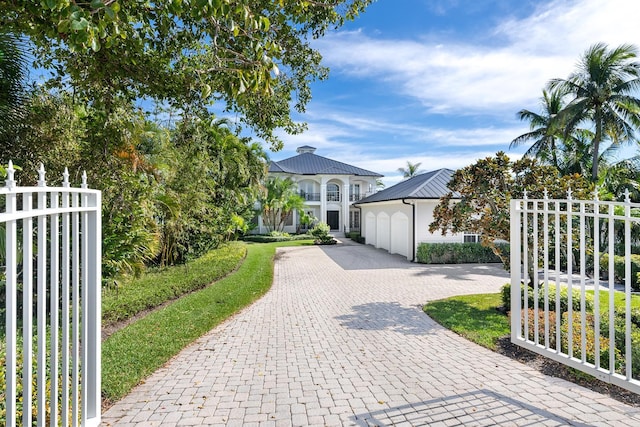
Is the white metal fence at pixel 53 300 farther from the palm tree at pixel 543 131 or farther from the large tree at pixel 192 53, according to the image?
the palm tree at pixel 543 131

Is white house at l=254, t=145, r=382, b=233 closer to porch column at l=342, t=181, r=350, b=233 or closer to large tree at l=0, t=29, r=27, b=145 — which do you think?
porch column at l=342, t=181, r=350, b=233

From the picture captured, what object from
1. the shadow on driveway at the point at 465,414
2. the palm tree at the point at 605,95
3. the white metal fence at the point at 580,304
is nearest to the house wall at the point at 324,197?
the palm tree at the point at 605,95

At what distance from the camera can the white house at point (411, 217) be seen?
16.8 metres

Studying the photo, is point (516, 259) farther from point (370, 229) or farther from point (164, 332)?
point (370, 229)

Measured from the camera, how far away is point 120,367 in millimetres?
4715

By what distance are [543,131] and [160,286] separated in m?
26.2

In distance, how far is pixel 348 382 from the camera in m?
4.60

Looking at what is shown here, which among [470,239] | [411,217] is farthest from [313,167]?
[470,239]

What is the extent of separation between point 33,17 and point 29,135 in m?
4.31

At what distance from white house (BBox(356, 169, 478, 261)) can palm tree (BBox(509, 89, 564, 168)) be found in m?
9.09

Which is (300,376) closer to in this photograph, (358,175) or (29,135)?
(29,135)

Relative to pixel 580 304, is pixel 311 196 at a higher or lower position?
higher

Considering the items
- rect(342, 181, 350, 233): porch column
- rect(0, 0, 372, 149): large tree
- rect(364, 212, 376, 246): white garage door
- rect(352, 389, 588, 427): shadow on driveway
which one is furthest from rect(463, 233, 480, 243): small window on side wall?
rect(342, 181, 350, 233): porch column

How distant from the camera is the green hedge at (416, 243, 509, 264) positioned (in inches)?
648
